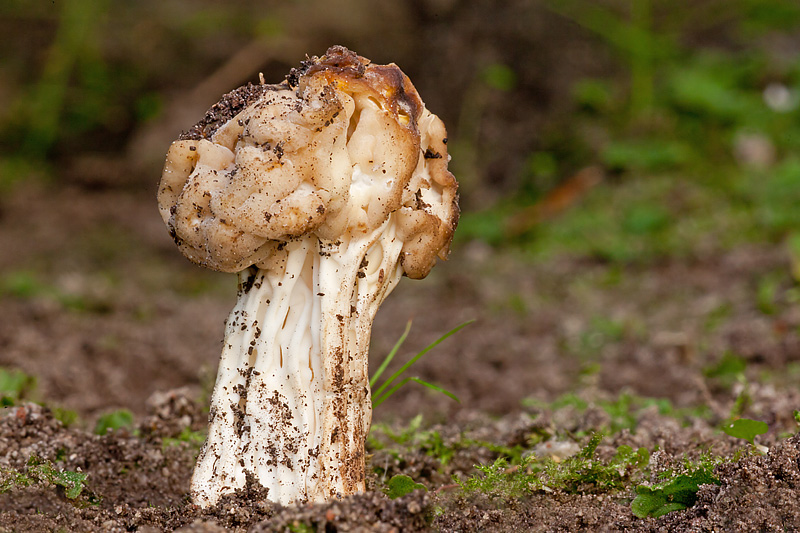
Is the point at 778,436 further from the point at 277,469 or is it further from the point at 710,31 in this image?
the point at 710,31

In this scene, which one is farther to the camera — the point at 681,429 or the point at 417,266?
the point at 681,429

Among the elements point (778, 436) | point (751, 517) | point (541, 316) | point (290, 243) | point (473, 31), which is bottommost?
point (751, 517)

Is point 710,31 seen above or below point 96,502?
above

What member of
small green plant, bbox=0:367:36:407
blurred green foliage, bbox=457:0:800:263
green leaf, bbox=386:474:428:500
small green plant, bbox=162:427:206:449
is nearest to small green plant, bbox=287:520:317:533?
green leaf, bbox=386:474:428:500

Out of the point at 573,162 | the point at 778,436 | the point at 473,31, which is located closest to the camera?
the point at 778,436

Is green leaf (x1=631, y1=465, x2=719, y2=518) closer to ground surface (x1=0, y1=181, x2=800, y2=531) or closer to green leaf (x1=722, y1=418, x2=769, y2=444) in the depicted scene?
ground surface (x1=0, y1=181, x2=800, y2=531)

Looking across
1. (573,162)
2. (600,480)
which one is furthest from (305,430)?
(573,162)

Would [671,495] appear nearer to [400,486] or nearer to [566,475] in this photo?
[566,475]
